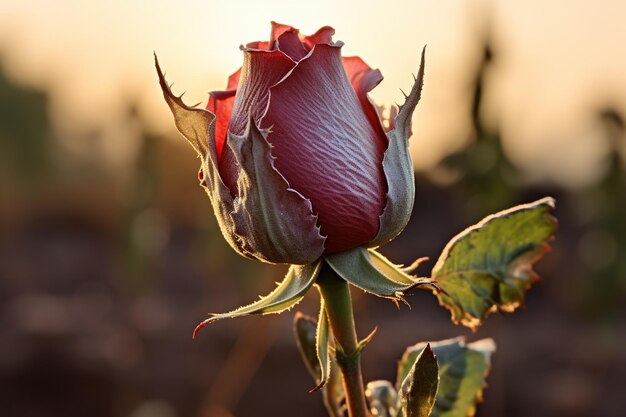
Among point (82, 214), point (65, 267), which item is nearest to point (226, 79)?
point (65, 267)

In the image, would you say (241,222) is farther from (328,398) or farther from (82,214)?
(82,214)

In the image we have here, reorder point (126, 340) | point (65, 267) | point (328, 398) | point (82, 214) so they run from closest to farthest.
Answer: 1. point (328, 398)
2. point (126, 340)
3. point (65, 267)
4. point (82, 214)

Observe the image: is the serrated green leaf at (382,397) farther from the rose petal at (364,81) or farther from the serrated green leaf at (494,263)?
the rose petal at (364,81)

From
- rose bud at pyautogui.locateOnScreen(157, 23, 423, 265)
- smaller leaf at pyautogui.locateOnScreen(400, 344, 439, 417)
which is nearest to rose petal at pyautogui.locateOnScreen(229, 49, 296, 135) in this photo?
rose bud at pyautogui.locateOnScreen(157, 23, 423, 265)

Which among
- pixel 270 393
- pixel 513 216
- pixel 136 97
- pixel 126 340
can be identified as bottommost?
pixel 270 393

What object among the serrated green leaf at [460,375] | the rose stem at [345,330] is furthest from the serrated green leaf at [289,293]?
the serrated green leaf at [460,375]

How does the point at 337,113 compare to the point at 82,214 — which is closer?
the point at 337,113

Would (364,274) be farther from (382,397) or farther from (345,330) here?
(382,397)

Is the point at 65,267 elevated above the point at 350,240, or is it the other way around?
the point at 350,240

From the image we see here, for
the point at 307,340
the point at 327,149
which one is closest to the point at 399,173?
the point at 327,149
